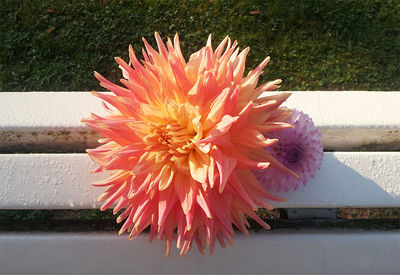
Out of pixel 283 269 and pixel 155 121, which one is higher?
pixel 155 121

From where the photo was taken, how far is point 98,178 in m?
1.20

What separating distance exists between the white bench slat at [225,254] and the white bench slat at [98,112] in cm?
31

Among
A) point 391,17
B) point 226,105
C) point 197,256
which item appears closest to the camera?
point 226,105

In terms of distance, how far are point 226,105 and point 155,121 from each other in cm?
16

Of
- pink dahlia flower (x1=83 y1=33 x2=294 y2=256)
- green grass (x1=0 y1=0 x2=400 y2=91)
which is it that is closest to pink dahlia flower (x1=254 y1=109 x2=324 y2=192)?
pink dahlia flower (x1=83 y1=33 x2=294 y2=256)

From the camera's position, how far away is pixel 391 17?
78.9 inches

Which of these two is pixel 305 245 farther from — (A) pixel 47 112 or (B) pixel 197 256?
(A) pixel 47 112

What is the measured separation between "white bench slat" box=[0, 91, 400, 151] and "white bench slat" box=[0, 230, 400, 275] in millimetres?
305

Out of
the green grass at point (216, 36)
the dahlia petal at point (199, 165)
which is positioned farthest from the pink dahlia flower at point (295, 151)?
the green grass at point (216, 36)

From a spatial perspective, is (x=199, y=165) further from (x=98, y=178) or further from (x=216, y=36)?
(x=216, y=36)

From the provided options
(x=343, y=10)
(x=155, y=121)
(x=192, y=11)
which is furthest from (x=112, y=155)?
(x=343, y=10)

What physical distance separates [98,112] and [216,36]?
96 cm

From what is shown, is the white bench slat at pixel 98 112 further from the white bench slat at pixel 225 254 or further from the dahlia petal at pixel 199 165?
the dahlia petal at pixel 199 165

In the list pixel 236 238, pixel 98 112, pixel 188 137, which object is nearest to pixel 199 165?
pixel 188 137
